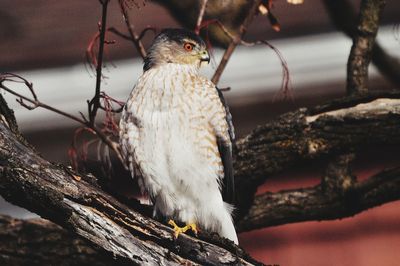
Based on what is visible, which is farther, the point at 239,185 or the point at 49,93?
the point at 49,93

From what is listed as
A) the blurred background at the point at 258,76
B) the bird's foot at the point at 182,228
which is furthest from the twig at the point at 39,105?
the blurred background at the point at 258,76

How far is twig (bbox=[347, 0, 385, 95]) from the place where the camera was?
178 inches

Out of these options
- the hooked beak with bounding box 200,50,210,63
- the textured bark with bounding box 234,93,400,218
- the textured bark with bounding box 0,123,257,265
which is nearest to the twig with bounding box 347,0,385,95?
the textured bark with bounding box 234,93,400,218

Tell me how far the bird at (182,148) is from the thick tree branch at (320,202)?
30cm

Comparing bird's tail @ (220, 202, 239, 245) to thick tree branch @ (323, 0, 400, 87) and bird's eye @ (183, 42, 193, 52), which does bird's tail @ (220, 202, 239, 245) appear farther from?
thick tree branch @ (323, 0, 400, 87)

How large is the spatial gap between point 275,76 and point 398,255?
1504 millimetres

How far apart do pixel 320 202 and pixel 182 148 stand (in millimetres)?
820

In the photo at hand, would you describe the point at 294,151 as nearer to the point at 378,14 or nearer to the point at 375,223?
the point at 378,14

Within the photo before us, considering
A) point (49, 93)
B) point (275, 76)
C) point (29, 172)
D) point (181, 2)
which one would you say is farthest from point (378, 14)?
point (49, 93)

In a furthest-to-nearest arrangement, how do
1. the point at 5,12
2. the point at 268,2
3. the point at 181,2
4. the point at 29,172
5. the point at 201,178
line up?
the point at 5,12 → the point at 181,2 → the point at 268,2 → the point at 201,178 → the point at 29,172

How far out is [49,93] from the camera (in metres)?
6.27

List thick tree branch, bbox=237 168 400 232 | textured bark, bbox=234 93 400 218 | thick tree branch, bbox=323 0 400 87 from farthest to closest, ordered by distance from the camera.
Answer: thick tree branch, bbox=323 0 400 87 → thick tree branch, bbox=237 168 400 232 → textured bark, bbox=234 93 400 218

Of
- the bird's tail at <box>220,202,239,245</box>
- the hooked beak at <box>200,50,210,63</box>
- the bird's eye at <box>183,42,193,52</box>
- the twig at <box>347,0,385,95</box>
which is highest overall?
the twig at <box>347,0,385,95</box>

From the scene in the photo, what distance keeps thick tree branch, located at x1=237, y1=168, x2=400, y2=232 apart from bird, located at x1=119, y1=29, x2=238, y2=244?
0.30 meters
